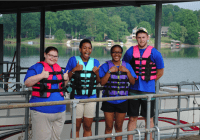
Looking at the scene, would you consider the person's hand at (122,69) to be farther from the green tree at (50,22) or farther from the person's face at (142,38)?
the green tree at (50,22)

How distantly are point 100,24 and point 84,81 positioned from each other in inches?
2706

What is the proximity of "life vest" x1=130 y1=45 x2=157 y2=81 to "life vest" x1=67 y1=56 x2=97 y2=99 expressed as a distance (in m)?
0.61

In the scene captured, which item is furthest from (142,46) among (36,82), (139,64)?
(36,82)

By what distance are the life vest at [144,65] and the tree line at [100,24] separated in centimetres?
6331

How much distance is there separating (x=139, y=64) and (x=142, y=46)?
0.24 metres

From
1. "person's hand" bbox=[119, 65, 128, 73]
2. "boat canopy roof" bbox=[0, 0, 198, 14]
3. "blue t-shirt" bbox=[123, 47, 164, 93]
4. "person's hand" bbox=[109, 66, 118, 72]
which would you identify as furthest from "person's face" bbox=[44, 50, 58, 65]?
"boat canopy roof" bbox=[0, 0, 198, 14]

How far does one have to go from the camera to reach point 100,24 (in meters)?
71.1

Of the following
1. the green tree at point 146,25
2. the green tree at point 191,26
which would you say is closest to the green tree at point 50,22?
the green tree at point 146,25

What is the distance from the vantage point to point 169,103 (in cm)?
831

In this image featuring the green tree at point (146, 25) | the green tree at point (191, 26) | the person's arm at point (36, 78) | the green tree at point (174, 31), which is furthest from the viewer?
the green tree at point (146, 25)

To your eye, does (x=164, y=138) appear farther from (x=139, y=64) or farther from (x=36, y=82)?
(x=36, y=82)

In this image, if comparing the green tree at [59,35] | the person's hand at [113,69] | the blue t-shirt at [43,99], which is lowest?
the blue t-shirt at [43,99]

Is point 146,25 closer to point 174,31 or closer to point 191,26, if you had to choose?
point 174,31

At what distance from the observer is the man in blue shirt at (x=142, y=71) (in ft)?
11.7
